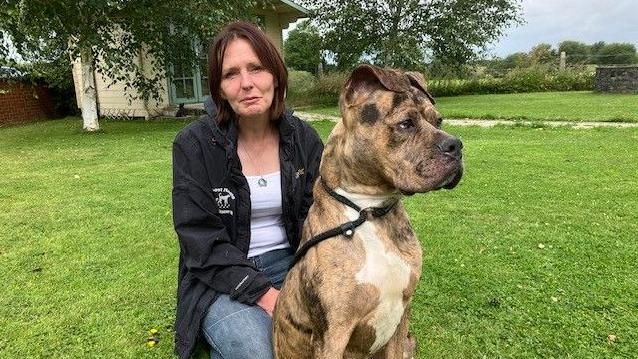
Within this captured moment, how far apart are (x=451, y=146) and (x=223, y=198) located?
1290 millimetres

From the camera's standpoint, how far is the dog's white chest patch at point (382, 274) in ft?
6.98

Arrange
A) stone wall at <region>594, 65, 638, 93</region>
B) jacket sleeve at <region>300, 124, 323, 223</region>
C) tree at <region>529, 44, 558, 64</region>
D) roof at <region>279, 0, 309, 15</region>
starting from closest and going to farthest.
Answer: jacket sleeve at <region>300, 124, 323, 223</region>, roof at <region>279, 0, 309, 15</region>, stone wall at <region>594, 65, 638, 93</region>, tree at <region>529, 44, 558, 64</region>

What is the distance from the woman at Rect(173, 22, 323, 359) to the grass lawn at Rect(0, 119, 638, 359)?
94 centimetres

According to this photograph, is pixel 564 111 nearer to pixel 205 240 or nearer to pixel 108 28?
pixel 108 28

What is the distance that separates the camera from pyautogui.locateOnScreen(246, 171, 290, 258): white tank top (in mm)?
2963

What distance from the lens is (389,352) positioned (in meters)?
2.42

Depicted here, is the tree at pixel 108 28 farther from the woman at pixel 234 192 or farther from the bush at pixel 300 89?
the woman at pixel 234 192

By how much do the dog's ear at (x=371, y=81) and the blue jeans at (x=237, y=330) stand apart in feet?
3.82

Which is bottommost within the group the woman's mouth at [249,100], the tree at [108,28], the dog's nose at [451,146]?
the dog's nose at [451,146]

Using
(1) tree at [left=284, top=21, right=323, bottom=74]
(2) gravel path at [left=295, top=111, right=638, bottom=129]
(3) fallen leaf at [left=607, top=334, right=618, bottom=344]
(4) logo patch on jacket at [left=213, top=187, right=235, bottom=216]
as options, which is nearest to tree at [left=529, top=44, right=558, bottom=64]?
(1) tree at [left=284, top=21, right=323, bottom=74]

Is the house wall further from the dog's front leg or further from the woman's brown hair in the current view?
the dog's front leg

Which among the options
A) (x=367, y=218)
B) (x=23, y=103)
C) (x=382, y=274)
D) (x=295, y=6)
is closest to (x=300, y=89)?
(x=295, y=6)

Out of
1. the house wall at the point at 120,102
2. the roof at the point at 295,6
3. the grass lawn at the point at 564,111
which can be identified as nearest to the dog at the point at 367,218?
the grass lawn at the point at 564,111

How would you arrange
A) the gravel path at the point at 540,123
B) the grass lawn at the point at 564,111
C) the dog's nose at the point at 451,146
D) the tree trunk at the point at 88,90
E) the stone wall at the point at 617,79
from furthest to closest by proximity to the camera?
the stone wall at the point at 617,79, the grass lawn at the point at 564,111, the tree trunk at the point at 88,90, the gravel path at the point at 540,123, the dog's nose at the point at 451,146
